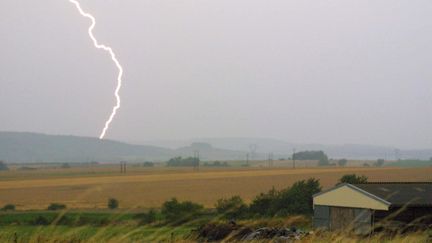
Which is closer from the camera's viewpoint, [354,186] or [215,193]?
[354,186]

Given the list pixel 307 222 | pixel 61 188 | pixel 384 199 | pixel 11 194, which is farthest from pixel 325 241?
pixel 61 188

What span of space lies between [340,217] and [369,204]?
319cm

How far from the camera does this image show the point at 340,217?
41.0 meters

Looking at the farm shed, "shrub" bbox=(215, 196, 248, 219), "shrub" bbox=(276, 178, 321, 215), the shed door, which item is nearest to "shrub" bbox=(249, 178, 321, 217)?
"shrub" bbox=(276, 178, 321, 215)

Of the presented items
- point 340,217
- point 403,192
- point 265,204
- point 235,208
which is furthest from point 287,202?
point 403,192

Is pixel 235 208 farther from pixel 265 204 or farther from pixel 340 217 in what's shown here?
pixel 340 217

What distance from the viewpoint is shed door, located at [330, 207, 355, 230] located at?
→ 40281 millimetres

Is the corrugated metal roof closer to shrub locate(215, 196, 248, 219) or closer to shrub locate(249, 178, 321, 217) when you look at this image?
shrub locate(249, 178, 321, 217)

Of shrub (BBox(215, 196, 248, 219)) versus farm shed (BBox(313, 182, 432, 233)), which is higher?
farm shed (BBox(313, 182, 432, 233))

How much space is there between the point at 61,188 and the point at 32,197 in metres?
21.4

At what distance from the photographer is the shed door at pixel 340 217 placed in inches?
1586

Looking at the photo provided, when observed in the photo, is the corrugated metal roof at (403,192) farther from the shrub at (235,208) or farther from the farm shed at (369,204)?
the shrub at (235,208)

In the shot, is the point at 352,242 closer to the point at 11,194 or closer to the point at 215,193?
the point at 215,193

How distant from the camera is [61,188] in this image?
407 ft
